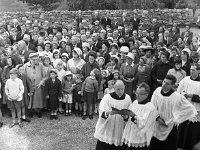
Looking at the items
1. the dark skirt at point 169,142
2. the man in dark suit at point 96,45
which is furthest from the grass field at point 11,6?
the dark skirt at point 169,142

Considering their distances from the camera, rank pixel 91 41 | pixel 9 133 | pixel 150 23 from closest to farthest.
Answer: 1. pixel 9 133
2. pixel 91 41
3. pixel 150 23

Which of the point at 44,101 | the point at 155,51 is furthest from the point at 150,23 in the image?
the point at 44,101

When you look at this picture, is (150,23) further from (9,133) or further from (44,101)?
(9,133)

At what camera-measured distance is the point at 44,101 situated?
27.9 ft

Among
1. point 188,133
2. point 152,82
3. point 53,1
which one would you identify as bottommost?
point 188,133

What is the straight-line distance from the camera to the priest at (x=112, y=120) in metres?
5.45

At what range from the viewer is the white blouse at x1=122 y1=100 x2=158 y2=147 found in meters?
5.08

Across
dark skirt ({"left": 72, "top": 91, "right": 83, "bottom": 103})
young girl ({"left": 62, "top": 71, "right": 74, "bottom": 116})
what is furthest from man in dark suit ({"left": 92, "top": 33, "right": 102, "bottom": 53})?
dark skirt ({"left": 72, "top": 91, "right": 83, "bottom": 103})

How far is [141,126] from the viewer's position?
198 inches

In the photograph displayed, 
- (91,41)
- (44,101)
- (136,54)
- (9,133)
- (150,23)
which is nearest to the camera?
(9,133)

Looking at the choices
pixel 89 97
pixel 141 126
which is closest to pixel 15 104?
pixel 89 97

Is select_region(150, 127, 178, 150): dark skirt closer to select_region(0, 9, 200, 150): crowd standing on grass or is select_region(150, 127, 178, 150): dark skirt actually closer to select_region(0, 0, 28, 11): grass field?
select_region(0, 9, 200, 150): crowd standing on grass

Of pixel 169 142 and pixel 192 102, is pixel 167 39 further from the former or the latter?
pixel 169 142

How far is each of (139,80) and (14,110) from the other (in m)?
3.39
